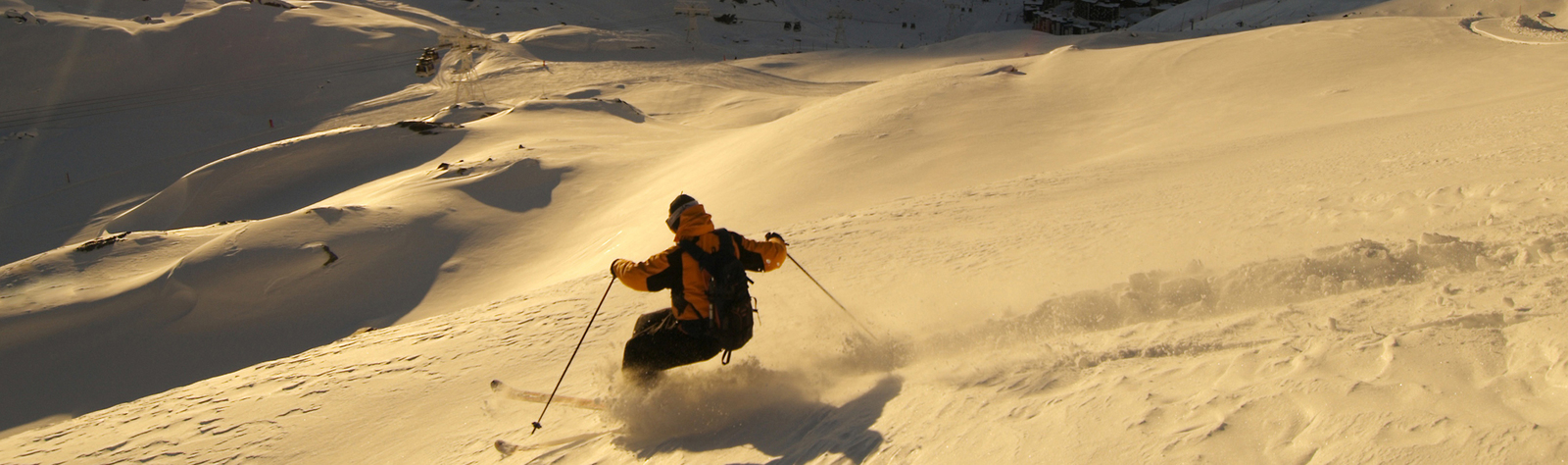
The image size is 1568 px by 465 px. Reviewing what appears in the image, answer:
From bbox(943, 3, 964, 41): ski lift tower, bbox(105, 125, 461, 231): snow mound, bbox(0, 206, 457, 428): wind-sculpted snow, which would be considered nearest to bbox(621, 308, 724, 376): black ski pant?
bbox(0, 206, 457, 428): wind-sculpted snow

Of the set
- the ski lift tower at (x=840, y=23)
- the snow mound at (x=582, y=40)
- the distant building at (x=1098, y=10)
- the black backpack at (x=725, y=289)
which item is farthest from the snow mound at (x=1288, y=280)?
the distant building at (x=1098, y=10)

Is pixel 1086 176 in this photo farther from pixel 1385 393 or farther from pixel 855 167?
pixel 1385 393

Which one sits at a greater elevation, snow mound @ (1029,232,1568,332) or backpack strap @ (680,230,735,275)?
backpack strap @ (680,230,735,275)

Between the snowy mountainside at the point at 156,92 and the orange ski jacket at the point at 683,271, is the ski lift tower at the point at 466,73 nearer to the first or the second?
the snowy mountainside at the point at 156,92

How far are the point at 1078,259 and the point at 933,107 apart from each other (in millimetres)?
7512

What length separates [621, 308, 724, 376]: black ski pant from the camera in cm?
468

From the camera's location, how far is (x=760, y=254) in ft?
15.5

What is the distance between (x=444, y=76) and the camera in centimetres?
2973

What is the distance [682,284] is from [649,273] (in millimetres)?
196

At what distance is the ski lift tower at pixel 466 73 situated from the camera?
25594 mm

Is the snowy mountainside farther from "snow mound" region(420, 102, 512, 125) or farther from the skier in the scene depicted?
the skier

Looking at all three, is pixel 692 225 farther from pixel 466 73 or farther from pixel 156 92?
pixel 156 92

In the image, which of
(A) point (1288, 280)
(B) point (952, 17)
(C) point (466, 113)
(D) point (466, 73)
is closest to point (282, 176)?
(C) point (466, 113)

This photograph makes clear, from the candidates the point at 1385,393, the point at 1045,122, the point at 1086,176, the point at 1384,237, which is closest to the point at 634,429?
the point at 1385,393
